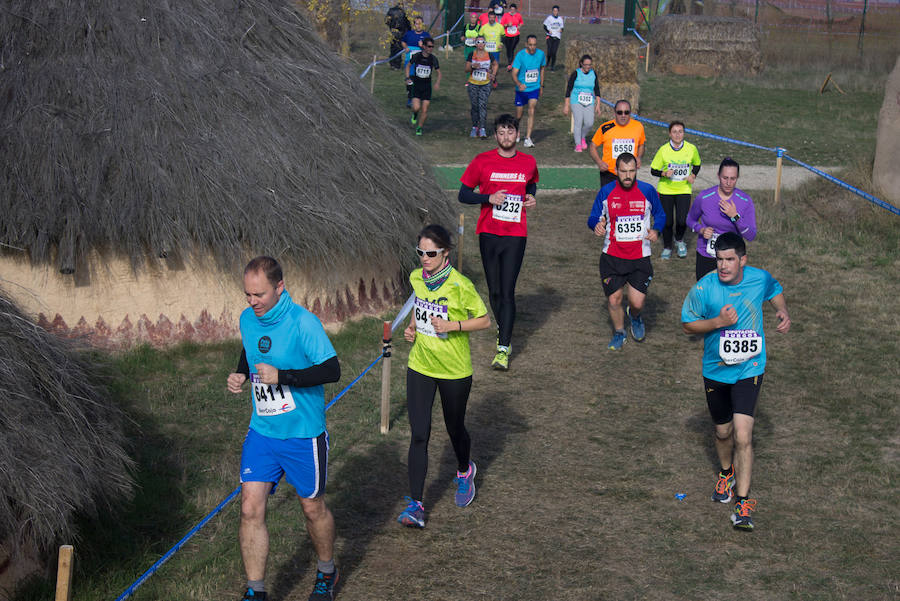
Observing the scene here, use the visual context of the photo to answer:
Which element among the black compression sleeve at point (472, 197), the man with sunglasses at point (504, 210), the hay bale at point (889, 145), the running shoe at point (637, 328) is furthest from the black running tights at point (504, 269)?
the hay bale at point (889, 145)

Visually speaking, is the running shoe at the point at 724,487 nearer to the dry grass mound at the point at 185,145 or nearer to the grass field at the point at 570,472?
the grass field at the point at 570,472

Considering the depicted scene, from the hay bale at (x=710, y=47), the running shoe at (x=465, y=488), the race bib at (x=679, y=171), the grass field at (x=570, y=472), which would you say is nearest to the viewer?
the grass field at (x=570, y=472)

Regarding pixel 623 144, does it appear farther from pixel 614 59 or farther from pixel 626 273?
pixel 614 59

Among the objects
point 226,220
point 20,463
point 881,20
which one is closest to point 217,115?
point 226,220

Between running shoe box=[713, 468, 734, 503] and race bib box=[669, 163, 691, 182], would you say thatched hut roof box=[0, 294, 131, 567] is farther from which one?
race bib box=[669, 163, 691, 182]

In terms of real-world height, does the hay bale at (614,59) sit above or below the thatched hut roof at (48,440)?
above

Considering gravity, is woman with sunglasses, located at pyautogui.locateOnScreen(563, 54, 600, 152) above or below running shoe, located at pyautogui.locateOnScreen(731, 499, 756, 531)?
above

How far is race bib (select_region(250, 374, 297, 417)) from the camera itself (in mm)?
5430

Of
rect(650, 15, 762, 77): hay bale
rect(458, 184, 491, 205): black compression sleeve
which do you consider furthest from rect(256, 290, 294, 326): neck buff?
rect(650, 15, 762, 77): hay bale

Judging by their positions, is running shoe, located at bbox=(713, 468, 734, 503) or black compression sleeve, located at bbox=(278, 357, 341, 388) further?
running shoe, located at bbox=(713, 468, 734, 503)

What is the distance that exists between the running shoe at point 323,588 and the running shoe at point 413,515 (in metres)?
0.94

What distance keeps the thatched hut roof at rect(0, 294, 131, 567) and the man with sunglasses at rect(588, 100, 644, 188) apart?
7.54 metres

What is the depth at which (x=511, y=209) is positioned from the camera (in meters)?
9.21

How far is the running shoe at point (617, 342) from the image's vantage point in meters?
10.2
